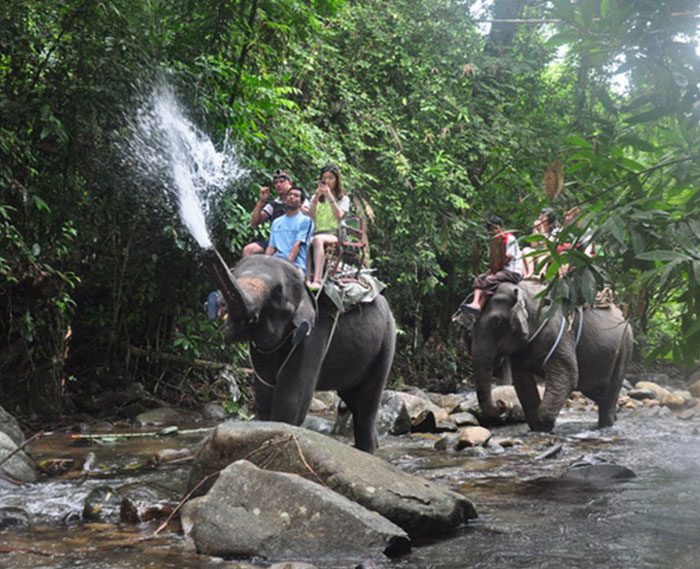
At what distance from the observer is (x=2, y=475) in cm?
569

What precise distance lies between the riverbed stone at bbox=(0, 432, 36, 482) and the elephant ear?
16.0 ft

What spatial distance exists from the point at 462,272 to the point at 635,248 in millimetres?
15755

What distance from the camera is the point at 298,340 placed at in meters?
5.71

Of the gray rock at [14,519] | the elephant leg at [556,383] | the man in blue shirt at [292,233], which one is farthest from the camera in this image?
the elephant leg at [556,383]

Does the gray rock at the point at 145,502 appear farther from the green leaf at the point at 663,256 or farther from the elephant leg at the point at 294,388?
the green leaf at the point at 663,256

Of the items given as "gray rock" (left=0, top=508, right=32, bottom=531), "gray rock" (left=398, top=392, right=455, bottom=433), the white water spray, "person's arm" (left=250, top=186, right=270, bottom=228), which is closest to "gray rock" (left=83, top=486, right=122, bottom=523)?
"gray rock" (left=0, top=508, right=32, bottom=531)

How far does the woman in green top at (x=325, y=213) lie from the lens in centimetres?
644

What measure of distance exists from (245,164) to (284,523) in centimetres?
679

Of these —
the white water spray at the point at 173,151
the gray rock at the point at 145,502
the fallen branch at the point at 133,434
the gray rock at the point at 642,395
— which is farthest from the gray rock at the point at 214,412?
the gray rock at the point at 642,395

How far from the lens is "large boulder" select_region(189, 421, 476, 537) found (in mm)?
4352

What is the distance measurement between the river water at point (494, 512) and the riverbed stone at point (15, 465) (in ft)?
0.46

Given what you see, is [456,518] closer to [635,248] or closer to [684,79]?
[635,248]

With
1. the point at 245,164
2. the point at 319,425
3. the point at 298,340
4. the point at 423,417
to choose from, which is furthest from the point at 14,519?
the point at 245,164

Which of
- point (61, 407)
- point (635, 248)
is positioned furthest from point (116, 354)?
point (635, 248)
